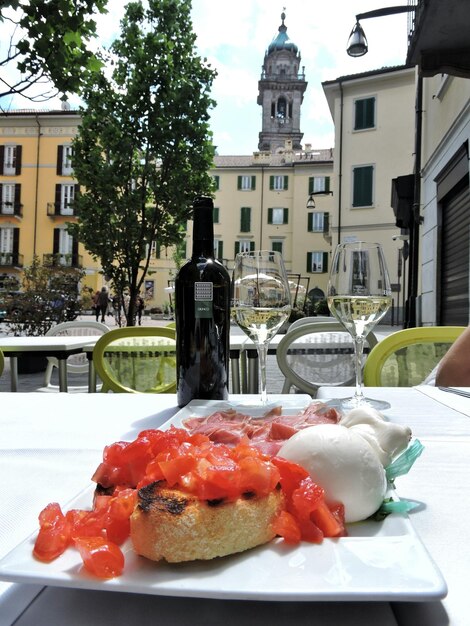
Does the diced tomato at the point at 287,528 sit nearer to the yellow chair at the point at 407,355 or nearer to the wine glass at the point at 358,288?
the wine glass at the point at 358,288

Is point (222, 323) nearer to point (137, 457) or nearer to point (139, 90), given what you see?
point (137, 457)

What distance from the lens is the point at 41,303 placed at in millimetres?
8805

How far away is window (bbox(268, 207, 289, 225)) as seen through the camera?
38.3 m

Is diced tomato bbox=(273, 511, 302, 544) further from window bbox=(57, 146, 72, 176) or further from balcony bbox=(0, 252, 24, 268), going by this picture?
balcony bbox=(0, 252, 24, 268)

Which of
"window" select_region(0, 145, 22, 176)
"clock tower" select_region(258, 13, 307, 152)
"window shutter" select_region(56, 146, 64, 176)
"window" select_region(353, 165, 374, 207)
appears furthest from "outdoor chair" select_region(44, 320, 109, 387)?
"clock tower" select_region(258, 13, 307, 152)

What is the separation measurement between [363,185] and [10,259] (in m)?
22.5

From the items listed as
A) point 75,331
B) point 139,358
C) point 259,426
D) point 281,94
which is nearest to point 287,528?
point 259,426

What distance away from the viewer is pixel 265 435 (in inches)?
31.5

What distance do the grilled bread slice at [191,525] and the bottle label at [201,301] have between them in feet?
2.75

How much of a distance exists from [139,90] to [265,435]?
8.44 m

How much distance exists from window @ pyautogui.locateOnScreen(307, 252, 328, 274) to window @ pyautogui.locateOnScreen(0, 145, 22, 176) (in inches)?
781

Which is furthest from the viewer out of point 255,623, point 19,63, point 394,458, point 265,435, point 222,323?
point 19,63

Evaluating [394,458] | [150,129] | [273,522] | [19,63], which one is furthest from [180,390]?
[150,129]

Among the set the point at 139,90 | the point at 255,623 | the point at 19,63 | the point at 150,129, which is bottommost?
the point at 255,623
